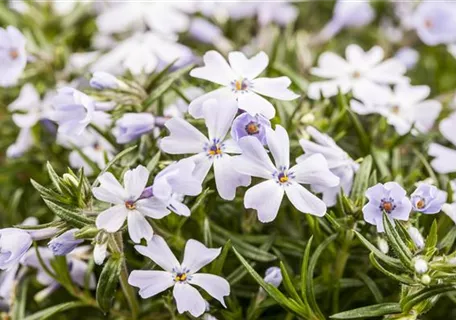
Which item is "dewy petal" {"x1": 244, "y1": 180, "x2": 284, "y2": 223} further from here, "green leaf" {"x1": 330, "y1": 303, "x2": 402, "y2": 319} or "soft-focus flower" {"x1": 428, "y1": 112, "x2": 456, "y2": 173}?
"soft-focus flower" {"x1": 428, "y1": 112, "x2": 456, "y2": 173}

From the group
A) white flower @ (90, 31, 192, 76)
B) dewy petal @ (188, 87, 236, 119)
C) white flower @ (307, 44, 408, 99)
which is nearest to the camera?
dewy petal @ (188, 87, 236, 119)

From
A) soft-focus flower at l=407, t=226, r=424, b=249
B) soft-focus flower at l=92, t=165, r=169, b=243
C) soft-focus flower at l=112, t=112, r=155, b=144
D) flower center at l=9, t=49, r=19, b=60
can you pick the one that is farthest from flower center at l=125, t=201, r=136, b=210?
flower center at l=9, t=49, r=19, b=60

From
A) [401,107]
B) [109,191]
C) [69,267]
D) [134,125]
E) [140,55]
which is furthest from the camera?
[140,55]

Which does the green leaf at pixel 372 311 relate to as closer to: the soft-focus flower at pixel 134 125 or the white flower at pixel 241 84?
the white flower at pixel 241 84

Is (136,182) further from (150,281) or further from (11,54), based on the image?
(11,54)

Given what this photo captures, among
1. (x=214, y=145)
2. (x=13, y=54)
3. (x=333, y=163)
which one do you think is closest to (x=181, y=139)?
(x=214, y=145)

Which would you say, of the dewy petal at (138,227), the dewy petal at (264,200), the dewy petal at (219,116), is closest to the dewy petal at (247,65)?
the dewy petal at (219,116)

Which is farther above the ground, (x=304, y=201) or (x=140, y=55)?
(x=304, y=201)
